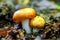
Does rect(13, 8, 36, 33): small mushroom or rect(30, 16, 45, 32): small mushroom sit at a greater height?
rect(13, 8, 36, 33): small mushroom

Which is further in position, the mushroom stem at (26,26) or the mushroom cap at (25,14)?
the mushroom stem at (26,26)

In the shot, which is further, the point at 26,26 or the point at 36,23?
the point at 26,26

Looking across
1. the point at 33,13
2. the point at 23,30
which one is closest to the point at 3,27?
the point at 23,30

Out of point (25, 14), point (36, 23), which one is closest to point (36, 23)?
point (36, 23)

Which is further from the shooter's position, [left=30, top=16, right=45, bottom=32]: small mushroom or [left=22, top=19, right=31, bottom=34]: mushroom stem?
[left=22, top=19, right=31, bottom=34]: mushroom stem

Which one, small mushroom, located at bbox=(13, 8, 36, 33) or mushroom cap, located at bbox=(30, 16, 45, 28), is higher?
small mushroom, located at bbox=(13, 8, 36, 33)

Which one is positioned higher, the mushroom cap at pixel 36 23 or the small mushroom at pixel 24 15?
the small mushroom at pixel 24 15

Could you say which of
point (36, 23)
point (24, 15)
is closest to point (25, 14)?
point (24, 15)

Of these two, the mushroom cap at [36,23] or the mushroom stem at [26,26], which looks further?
the mushroom stem at [26,26]

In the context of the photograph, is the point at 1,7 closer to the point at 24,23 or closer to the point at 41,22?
the point at 24,23

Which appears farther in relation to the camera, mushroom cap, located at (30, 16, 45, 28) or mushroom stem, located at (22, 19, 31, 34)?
mushroom stem, located at (22, 19, 31, 34)

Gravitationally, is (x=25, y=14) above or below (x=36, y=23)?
above

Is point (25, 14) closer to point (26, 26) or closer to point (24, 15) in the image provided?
point (24, 15)

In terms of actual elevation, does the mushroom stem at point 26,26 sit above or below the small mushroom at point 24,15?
below
